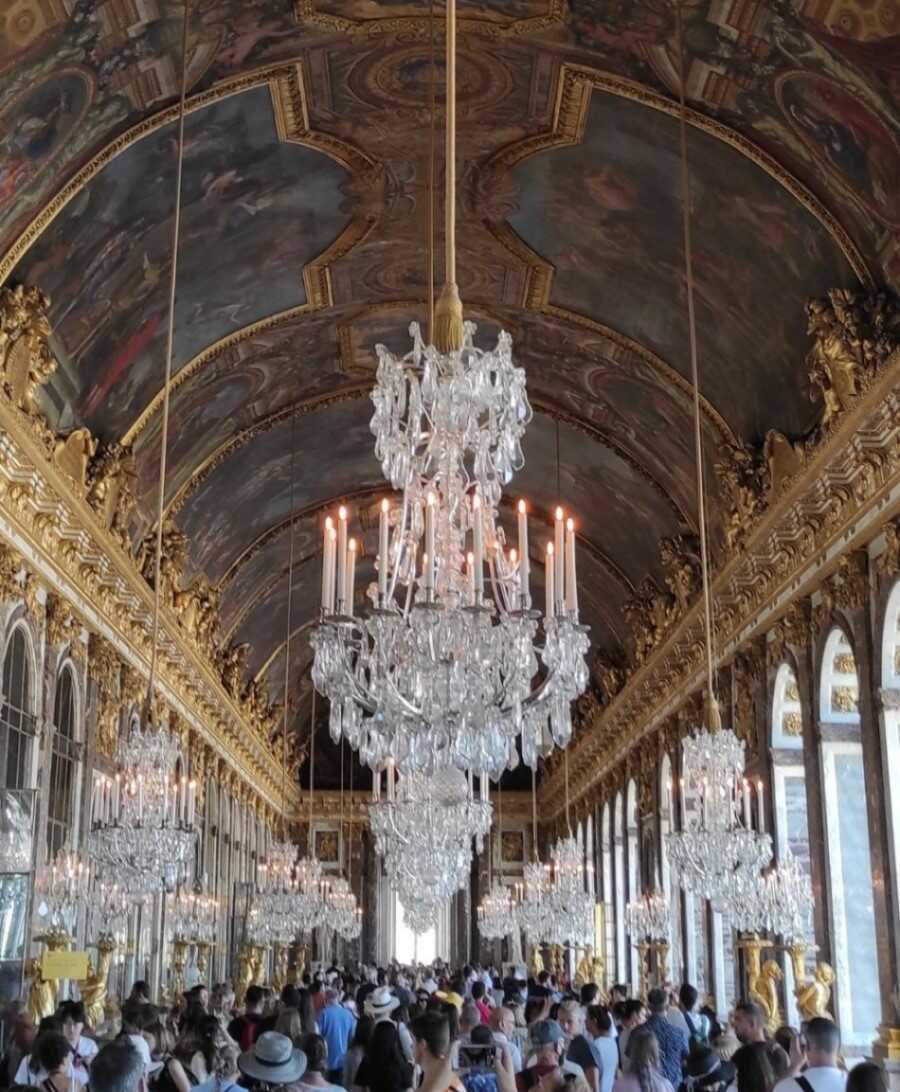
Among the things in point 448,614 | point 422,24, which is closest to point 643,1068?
point 448,614

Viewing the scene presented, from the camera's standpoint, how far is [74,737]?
55.9ft

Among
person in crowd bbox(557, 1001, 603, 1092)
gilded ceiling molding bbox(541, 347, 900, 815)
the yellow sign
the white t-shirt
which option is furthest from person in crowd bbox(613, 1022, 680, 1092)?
the yellow sign

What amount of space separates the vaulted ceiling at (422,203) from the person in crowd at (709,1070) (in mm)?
7927

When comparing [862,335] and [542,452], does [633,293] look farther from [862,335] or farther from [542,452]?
[542,452]

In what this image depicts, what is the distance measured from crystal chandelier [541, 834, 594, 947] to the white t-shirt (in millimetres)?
17174

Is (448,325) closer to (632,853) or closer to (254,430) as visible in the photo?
(254,430)

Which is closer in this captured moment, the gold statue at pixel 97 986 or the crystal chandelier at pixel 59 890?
the gold statue at pixel 97 986

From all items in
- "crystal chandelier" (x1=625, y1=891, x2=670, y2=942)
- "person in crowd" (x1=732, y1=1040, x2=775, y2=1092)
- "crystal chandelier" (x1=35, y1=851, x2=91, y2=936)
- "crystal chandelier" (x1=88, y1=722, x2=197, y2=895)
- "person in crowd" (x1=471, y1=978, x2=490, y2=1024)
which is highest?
"crystal chandelier" (x1=88, y1=722, x2=197, y2=895)

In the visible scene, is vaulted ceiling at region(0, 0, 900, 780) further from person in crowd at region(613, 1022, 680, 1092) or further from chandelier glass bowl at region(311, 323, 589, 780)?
person in crowd at region(613, 1022, 680, 1092)

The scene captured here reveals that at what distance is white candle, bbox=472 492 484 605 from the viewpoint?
796 cm

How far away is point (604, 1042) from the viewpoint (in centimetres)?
891

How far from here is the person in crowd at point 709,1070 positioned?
7434 mm

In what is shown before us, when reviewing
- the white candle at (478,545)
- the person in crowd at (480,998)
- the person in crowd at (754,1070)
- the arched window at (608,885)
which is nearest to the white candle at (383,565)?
the white candle at (478,545)

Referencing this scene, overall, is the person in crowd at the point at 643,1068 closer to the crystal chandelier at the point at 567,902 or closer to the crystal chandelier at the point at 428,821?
the crystal chandelier at the point at 428,821
